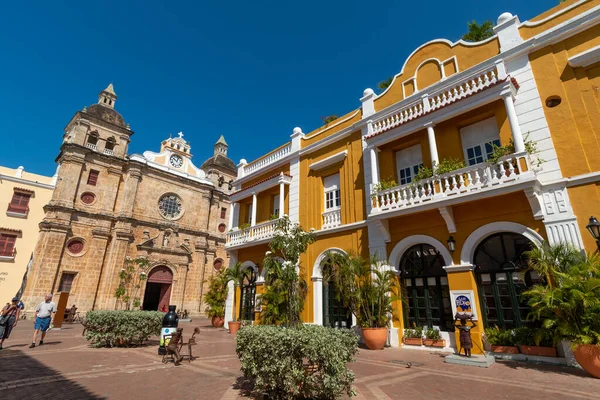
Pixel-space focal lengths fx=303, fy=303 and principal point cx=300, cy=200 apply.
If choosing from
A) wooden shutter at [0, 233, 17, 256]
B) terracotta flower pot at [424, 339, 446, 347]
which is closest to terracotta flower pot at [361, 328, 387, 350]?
terracotta flower pot at [424, 339, 446, 347]

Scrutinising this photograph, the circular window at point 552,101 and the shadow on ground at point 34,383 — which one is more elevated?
the circular window at point 552,101

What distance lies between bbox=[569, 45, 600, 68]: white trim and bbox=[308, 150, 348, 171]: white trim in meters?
7.81

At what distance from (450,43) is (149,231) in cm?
2561

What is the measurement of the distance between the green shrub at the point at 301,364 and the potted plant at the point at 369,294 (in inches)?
211

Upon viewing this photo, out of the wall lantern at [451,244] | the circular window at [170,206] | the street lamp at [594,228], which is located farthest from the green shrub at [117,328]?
the circular window at [170,206]

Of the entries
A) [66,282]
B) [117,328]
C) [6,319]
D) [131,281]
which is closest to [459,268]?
[117,328]

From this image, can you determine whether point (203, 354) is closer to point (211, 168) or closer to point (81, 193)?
point (81, 193)

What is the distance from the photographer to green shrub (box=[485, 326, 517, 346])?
789 cm

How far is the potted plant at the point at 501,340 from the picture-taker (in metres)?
7.80

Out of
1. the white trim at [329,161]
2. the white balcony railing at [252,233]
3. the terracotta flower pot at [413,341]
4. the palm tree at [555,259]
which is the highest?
the white trim at [329,161]

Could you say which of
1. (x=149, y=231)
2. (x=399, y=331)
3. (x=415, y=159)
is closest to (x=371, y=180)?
(x=415, y=159)

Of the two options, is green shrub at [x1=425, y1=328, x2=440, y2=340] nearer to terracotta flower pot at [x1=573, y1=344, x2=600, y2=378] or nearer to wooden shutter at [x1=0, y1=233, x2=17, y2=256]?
terracotta flower pot at [x1=573, y1=344, x2=600, y2=378]

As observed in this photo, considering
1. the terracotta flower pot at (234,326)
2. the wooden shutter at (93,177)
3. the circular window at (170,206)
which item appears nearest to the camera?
the terracotta flower pot at (234,326)

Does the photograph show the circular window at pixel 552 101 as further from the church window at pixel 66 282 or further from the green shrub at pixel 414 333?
the church window at pixel 66 282
